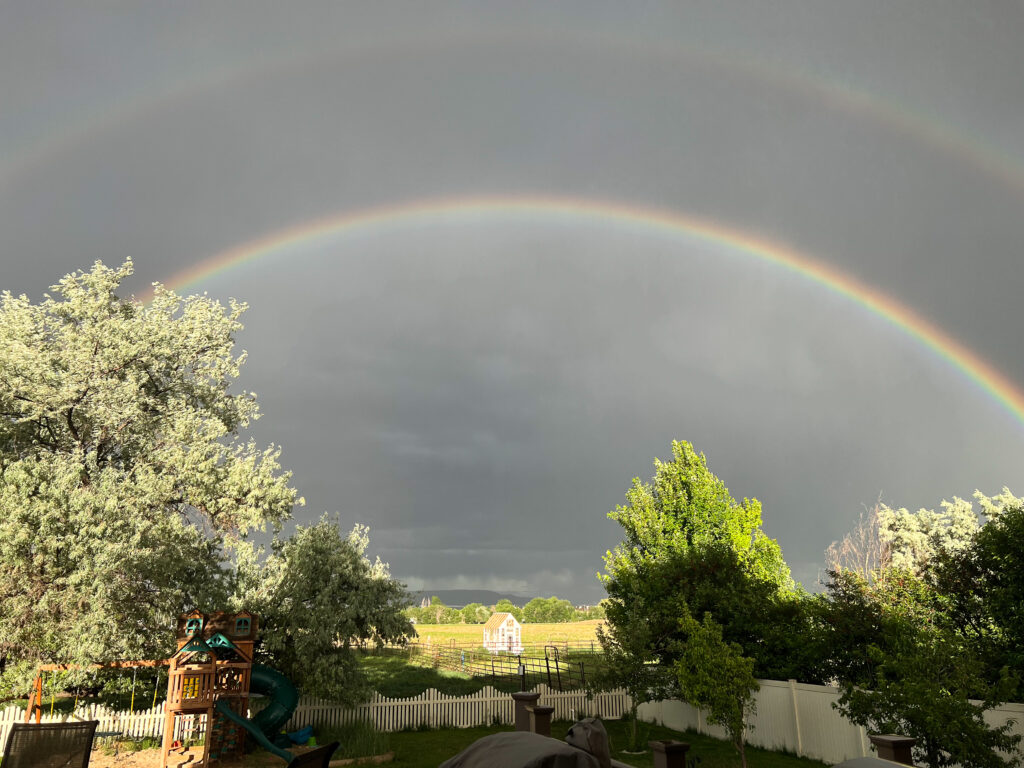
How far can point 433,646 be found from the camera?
5212cm

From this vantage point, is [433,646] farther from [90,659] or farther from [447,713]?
[90,659]

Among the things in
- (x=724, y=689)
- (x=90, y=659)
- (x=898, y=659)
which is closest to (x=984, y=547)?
(x=898, y=659)

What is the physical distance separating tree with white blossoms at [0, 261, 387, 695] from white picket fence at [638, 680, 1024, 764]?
1370cm

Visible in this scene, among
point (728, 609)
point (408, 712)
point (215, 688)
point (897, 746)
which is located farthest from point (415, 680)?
point (897, 746)

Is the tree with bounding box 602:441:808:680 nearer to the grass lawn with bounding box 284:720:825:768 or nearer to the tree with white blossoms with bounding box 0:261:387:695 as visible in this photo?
the grass lawn with bounding box 284:720:825:768

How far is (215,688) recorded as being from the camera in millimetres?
14578

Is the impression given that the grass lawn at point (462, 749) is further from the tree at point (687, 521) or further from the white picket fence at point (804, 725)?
the tree at point (687, 521)

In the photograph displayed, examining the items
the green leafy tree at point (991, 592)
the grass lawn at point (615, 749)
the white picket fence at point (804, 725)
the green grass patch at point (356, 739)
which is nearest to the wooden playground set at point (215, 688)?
the green grass patch at point (356, 739)

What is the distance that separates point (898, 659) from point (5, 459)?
2076 cm

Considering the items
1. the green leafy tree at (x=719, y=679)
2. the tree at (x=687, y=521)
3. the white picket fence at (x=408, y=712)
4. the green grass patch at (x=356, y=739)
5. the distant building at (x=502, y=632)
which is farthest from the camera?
the distant building at (x=502, y=632)

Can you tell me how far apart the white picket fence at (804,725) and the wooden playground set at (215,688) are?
39.3 feet

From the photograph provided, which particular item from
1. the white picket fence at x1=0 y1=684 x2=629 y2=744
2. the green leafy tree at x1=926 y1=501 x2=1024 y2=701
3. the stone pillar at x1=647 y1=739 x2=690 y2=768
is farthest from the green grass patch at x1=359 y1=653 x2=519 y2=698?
the stone pillar at x1=647 y1=739 x2=690 y2=768

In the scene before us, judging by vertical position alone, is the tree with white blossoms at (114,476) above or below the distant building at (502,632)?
above

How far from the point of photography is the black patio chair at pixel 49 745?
6925 mm
